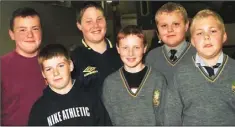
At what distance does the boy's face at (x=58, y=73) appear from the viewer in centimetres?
134

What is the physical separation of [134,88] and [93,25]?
0.41m

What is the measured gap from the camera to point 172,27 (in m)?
1.58

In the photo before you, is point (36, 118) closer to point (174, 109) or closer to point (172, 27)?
point (174, 109)

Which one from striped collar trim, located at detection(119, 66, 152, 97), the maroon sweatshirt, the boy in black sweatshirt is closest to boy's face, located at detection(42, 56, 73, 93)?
the boy in black sweatshirt

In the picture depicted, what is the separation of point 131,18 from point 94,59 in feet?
6.36

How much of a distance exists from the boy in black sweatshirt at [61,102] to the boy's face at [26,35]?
0.36 feet

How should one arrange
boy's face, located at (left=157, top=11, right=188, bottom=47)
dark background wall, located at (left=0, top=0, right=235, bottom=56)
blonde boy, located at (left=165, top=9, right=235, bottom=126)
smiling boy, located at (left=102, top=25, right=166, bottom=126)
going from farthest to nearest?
1. dark background wall, located at (left=0, top=0, right=235, bottom=56)
2. boy's face, located at (left=157, top=11, right=188, bottom=47)
3. smiling boy, located at (left=102, top=25, right=166, bottom=126)
4. blonde boy, located at (left=165, top=9, right=235, bottom=126)

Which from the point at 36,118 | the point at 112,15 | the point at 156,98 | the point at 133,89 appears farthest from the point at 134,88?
the point at 112,15

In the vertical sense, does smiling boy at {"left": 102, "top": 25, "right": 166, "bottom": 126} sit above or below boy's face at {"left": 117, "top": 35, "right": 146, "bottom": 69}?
below

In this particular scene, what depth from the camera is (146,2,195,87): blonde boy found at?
158 cm

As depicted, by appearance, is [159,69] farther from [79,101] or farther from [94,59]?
[79,101]

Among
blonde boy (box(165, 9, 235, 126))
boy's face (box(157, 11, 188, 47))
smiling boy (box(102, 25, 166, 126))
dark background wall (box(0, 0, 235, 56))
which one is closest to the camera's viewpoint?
blonde boy (box(165, 9, 235, 126))

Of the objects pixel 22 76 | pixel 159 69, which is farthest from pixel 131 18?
pixel 22 76

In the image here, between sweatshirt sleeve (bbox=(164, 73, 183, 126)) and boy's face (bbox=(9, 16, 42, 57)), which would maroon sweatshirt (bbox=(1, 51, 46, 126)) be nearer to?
boy's face (bbox=(9, 16, 42, 57))
